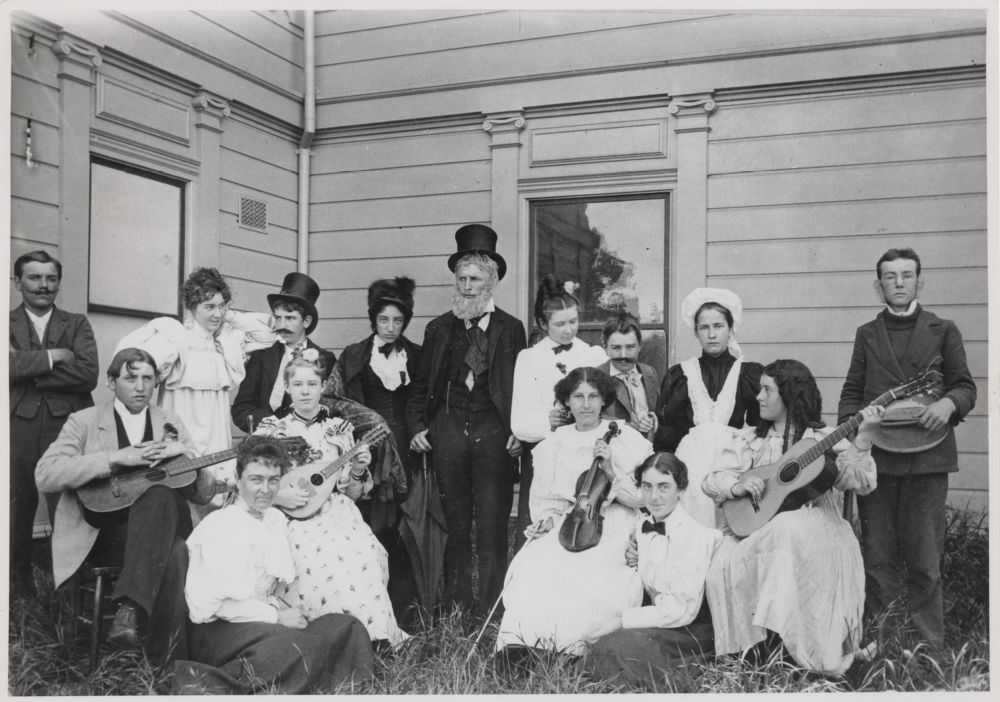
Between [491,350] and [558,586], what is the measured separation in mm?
1254

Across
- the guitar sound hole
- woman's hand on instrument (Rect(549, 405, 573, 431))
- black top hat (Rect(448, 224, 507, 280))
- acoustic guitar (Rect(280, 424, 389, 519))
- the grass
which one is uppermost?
black top hat (Rect(448, 224, 507, 280))

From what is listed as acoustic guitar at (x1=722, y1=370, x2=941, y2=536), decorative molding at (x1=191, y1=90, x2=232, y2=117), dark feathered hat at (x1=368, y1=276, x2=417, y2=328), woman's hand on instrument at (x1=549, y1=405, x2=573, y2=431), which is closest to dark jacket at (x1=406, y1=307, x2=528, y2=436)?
dark feathered hat at (x1=368, y1=276, x2=417, y2=328)

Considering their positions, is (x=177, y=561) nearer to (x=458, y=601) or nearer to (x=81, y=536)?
(x=81, y=536)

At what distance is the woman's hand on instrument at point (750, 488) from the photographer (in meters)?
3.55

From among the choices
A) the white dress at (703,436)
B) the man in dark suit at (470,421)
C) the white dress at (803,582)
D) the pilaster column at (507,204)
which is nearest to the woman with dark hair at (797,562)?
the white dress at (803,582)

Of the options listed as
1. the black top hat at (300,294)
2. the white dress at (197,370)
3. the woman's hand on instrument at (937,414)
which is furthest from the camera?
the black top hat at (300,294)

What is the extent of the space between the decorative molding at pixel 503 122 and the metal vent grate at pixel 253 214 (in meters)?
1.57

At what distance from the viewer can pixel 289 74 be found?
5.92 m

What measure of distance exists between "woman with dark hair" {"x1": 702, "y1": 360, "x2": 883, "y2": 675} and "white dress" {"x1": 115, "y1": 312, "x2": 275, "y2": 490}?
2209 mm

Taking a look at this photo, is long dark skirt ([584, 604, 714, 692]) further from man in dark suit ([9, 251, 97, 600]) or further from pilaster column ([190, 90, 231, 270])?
pilaster column ([190, 90, 231, 270])

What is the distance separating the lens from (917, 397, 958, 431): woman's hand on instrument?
143 inches

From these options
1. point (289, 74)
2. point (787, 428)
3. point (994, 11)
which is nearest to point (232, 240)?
point (289, 74)

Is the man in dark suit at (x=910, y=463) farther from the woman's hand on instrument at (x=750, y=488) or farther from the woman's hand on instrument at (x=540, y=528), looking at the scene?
the woman's hand on instrument at (x=540, y=528)

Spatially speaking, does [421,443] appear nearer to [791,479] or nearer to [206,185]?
[791,479]
